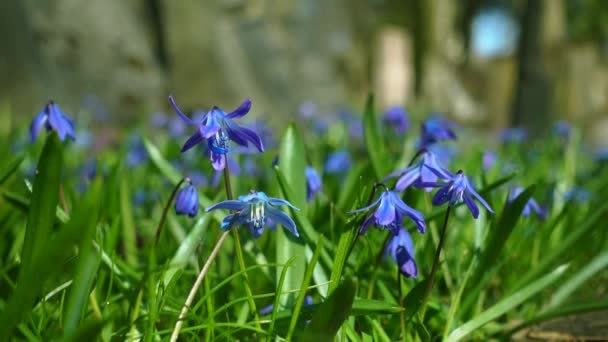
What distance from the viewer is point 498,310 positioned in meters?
1.51

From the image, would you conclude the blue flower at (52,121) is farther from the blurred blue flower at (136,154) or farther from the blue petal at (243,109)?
the blurred blue flower at (136,154)

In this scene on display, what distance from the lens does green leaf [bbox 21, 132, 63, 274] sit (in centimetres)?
113

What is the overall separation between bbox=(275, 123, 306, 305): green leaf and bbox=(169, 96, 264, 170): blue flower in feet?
1.03

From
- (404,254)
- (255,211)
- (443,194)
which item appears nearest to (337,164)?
(404,254)

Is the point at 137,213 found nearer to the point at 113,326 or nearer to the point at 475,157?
the point at 113,326

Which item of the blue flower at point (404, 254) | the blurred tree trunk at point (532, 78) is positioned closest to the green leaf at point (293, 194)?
the blue flower at point (404, 254)

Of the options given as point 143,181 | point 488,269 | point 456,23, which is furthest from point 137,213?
point 456,23

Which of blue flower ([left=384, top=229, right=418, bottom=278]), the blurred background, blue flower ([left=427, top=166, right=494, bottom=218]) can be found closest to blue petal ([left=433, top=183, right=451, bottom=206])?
blue flower ([left=427, top=166, right=494, bottom=218])

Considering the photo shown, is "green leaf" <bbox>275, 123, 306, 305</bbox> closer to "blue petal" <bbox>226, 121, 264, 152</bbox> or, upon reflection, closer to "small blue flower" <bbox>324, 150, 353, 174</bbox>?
"blue petal" <bbox>226, 121, 264, 152</bbox>

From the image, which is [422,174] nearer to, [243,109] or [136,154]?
[243,109]

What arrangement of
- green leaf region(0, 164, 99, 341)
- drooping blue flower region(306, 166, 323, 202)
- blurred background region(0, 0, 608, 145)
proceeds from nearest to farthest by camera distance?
green leaf region(0, 164, 99, 341) → drooping blue flower region(306, 166, 323, 202) → blurred background region(0, 0, 608, 145)

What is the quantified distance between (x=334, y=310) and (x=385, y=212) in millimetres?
243

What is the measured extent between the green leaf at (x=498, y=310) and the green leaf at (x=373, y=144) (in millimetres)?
707

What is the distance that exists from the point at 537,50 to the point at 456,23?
24.1ft
